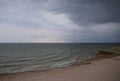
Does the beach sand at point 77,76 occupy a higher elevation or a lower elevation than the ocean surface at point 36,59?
higher

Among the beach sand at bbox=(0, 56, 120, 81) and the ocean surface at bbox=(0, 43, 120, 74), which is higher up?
the beach sand at bbox=(0, 56, 120, 81)

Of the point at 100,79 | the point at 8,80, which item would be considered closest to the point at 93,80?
the point at 100,79

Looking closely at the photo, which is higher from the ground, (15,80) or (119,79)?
(119,79)

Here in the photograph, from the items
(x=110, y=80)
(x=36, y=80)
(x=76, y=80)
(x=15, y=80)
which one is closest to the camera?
(x=110, y=80)

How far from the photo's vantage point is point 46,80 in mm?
9969

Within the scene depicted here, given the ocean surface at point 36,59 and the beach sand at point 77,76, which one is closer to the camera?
the beach sand at point 77,76

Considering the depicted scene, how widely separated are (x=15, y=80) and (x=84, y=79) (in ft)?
20.1

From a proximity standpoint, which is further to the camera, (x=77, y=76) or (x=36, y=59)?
(x=36, y=59)

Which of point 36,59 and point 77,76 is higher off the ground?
point 77,76

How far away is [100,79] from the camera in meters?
9.32

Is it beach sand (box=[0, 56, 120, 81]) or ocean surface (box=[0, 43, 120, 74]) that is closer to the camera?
beach sand (box=[0, 56, 120, 81])

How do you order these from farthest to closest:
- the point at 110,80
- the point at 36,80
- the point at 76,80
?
the point at 36,80 < the point at 76,80 < the point at 110,80

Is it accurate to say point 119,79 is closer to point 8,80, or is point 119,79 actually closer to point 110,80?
point 110,80

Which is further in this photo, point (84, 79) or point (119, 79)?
point (84, 79)
